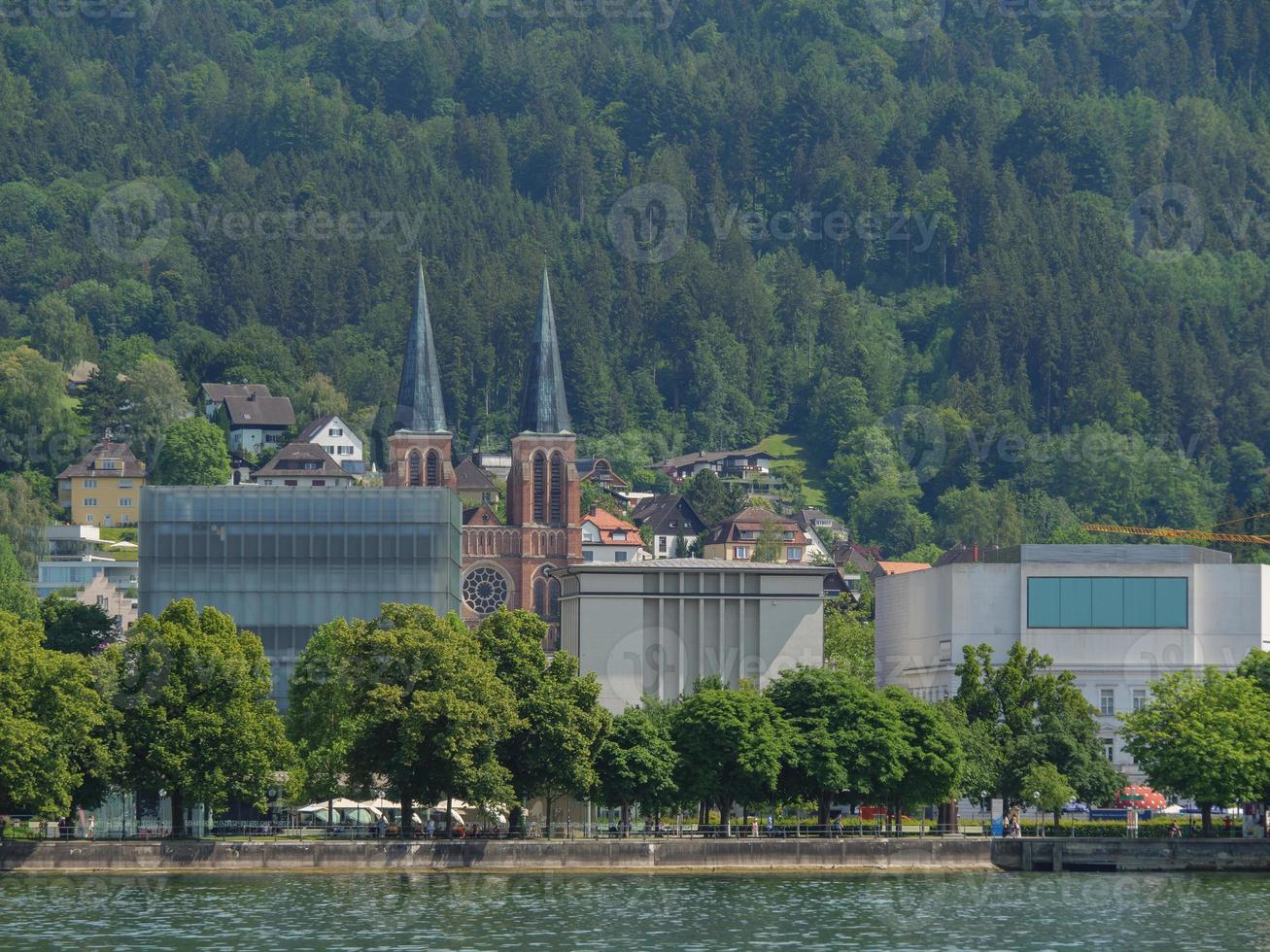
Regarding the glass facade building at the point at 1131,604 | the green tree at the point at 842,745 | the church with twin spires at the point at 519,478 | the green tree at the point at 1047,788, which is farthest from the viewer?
the church with twin spires at the point at 519,478

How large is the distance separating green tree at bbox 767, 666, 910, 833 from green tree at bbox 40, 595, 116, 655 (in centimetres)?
3794

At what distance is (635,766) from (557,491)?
98.7 meters

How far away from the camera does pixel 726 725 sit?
91.2 meters

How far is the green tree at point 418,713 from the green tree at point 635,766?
12.6 feet

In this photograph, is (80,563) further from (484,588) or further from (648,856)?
(648,856)

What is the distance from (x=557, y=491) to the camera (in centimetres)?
18850

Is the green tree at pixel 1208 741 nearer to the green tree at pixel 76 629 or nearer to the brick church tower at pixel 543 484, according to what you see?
the green tree at pixel 76 629

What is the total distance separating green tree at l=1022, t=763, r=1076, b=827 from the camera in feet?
308

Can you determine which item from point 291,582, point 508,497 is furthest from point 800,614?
point 508,497

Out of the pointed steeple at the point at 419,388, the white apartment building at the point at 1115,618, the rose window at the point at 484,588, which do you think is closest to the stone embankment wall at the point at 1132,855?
the white apartment building at the point at 1115,618

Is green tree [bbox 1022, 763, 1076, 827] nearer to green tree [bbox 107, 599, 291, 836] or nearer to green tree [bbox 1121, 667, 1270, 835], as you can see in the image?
green tree [bbox 1121, 667, 1270, 835]

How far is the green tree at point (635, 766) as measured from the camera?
90.0 meters

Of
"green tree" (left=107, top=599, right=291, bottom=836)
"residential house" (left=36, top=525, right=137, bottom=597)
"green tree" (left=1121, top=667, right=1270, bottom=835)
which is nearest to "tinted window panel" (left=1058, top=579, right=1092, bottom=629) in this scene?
"green tree" (left=1121, top=667, right=1270, bottom=835)

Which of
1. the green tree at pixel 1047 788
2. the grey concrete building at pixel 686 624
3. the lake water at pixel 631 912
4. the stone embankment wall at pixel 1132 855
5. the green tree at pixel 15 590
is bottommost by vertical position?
the lake water at pixel 631 912
